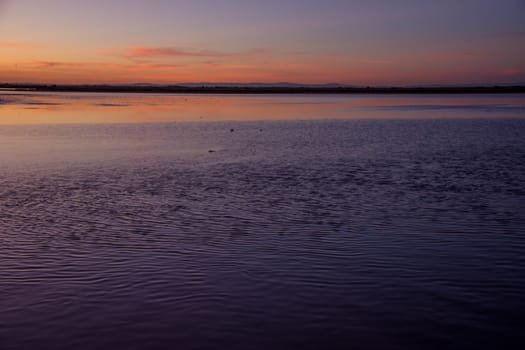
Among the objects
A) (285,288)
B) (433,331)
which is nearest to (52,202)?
(285,288)

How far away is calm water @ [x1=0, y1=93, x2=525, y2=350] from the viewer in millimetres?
7105

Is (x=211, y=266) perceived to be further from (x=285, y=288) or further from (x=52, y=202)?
(x=52, y=202)

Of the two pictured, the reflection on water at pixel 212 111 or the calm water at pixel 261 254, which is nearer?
the calm water at pixel 261 254

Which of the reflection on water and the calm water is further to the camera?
the reflection on water

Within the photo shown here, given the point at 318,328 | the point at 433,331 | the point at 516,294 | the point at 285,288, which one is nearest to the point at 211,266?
the point at 285,288


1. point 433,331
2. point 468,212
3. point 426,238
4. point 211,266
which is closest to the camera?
point 433,331

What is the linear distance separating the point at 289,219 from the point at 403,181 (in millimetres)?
7023

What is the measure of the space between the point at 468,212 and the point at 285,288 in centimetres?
728

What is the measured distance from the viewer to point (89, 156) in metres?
25.6

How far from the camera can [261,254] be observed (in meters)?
10.5

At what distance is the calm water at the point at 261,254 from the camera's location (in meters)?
7.11

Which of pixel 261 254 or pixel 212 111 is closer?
pixel 261 254

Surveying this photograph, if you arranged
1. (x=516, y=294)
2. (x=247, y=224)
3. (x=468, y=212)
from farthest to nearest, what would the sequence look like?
1. (x=468, y=212)
2. (x=247, y=224)
3. (x=516, y=294)

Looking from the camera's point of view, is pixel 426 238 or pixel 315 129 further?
pixel 315 129
